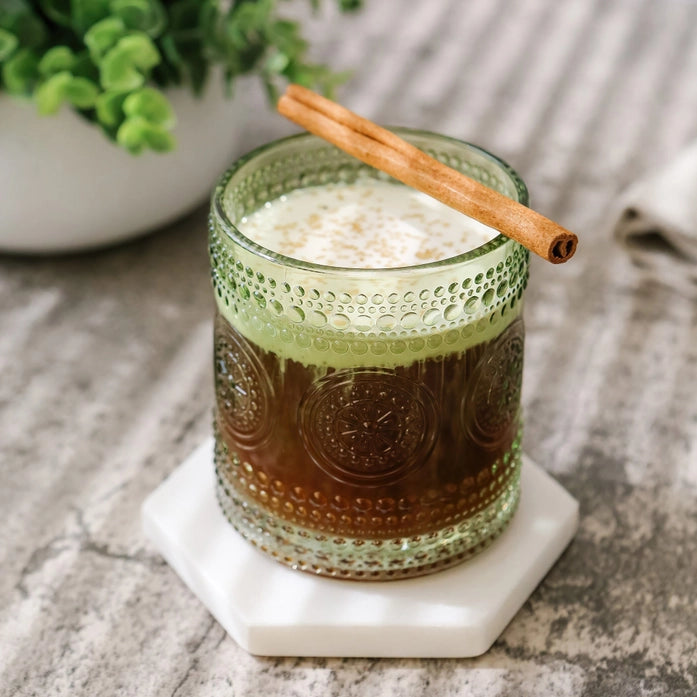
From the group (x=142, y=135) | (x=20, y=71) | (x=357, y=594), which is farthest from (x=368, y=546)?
(x=20, y=71)

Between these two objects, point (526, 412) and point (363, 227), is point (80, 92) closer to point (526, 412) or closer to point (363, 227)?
point (363, 227)

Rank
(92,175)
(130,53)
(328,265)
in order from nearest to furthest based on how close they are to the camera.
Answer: (328,265)
(130,53)
(92,175)

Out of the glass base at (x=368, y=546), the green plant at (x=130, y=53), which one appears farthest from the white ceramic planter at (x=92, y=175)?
the glass base at (x=368, y=546)

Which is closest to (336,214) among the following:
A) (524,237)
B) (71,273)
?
(524,237)

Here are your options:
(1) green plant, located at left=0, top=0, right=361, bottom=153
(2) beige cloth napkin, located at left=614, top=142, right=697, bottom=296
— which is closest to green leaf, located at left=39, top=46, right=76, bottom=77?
(1) green plant, located at left=0, top=0, right=361, bottom=153

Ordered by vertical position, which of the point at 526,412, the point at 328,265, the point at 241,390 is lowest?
the point at 526,412

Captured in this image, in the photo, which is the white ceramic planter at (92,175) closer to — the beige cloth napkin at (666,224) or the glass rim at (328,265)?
the glass rim at (328,265)

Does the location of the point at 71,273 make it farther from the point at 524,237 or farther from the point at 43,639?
the point at 524,237

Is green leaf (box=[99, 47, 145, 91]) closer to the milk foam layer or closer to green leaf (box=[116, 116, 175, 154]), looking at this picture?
green leaf (box=[116, 116, 175, 154])
